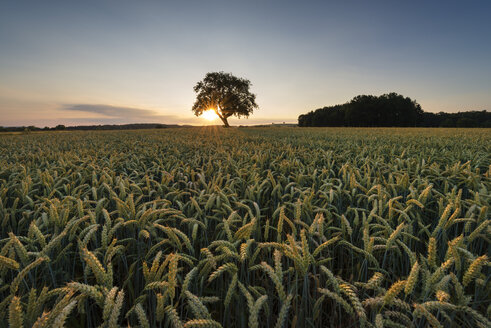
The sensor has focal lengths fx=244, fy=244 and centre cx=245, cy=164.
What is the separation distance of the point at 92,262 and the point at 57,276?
127 centimetres

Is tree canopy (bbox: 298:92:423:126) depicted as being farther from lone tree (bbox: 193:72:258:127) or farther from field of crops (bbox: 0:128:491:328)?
field of crops (bbox: 0:128:491:328)

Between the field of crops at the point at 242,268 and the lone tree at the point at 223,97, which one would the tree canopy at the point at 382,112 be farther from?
the field of crops at the point at 242,268

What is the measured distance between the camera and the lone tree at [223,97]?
6762cm

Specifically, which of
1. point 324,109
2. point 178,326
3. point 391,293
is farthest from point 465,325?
point 324,109

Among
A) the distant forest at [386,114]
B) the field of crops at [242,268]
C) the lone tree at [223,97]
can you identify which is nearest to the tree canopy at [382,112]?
the distant forest at [386,114]

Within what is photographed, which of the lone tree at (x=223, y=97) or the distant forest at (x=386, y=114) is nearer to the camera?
the lone tree at (x=223, y=97)

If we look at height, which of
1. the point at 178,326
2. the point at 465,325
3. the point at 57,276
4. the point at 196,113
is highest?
the point at 196,113

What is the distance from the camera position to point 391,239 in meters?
1.64

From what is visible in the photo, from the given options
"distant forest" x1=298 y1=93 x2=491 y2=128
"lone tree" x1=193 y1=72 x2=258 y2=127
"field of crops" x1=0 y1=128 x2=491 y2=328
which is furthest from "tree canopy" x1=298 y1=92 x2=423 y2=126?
"field of crops" x1=0 y1=128 x2=491 y2=328

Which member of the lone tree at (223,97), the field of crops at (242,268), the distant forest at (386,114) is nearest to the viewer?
the field of crops at (242,268)

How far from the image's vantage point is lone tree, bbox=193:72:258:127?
67625 mm

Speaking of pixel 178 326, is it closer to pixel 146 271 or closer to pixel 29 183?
pixel 146 271

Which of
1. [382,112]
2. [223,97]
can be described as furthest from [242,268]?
Answer: [382,112]

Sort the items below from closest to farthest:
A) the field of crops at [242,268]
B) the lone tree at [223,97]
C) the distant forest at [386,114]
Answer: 1. the field of crops at [242,268]
2. the lone tree at [223,97]
3. the distant forest at [386,114]
